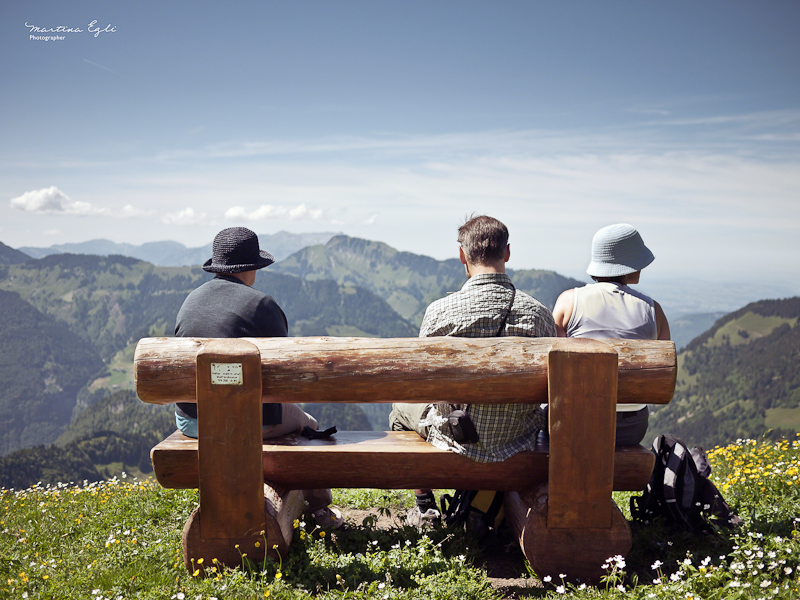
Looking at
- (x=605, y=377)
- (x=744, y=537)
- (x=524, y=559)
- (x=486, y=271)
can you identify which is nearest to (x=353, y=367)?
(x=486, y=271)

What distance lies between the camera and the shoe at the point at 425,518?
526 cm

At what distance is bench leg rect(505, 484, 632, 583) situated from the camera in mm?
4184

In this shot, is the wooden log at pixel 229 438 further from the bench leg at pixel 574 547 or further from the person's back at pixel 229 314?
the bench leg at pixel 574 547

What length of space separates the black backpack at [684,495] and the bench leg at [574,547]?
1033 millimetres

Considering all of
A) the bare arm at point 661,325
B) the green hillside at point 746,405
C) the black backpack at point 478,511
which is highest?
the bare arm at point 661,325

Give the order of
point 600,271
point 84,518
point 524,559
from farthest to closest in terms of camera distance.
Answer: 1. point 84,518
2. point 600,271
3. point 524,559

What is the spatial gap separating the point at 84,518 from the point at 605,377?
5671 mm

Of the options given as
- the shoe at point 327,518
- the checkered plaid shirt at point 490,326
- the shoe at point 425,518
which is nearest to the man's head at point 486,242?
the checkered plaid shirt at point 490,326

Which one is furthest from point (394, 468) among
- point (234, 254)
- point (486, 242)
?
point (234, 254)

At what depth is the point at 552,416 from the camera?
159 inches

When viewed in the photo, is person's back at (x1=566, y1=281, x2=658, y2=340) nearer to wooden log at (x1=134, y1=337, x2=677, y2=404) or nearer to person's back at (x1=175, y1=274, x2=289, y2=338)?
wooden log at (x1=134, y1=337, x2=677, y2=404)

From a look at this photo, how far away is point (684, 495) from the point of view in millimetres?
4914

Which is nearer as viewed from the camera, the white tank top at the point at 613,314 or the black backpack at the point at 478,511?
the white tank top at the point at 613,314

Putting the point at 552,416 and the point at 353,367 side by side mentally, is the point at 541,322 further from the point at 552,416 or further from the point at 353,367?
the point at 353,367
